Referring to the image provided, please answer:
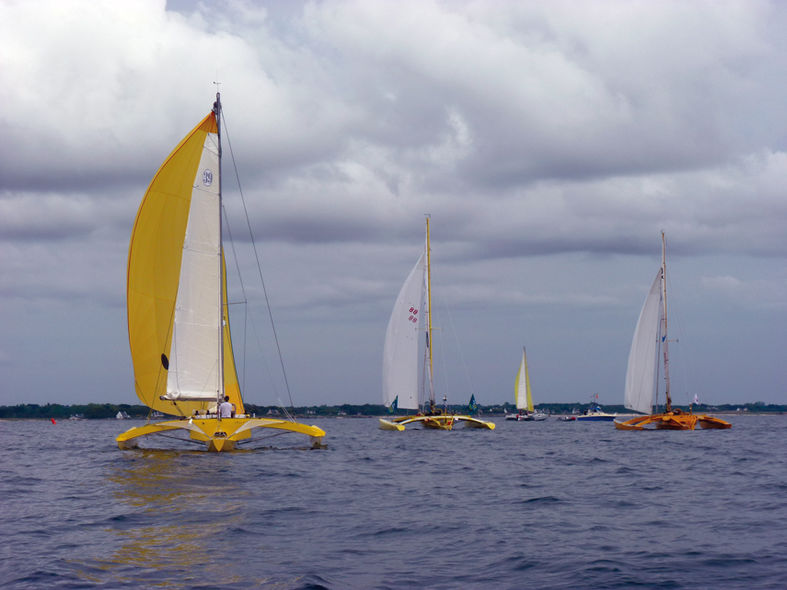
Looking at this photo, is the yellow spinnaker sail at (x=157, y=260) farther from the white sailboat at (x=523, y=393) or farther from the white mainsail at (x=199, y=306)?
the white sailboat at (x=523, y=393)

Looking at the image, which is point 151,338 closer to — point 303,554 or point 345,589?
point 303,554

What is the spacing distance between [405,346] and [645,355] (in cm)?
1723

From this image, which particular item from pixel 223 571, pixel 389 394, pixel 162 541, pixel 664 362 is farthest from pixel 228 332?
pixel 664 362

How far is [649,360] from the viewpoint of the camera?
5816 centimetres

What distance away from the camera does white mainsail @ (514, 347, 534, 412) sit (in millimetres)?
109125

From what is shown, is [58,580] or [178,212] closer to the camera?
[58,580]

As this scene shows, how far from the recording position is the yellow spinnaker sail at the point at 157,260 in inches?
1059

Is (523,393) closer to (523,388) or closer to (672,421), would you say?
(523,388)

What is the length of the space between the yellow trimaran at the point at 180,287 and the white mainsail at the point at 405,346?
29.0 metres

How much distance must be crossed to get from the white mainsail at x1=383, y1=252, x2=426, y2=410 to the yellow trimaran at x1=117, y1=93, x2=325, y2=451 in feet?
95.2

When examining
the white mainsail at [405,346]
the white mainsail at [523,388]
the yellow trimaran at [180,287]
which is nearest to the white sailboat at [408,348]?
the white mainsail at [405,346]

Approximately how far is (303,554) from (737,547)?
19.9 ft

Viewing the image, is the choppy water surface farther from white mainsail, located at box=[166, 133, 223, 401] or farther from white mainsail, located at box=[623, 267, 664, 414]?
white mainsail, located at box=[623, 267, 664, 414]

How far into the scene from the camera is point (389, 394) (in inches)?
2238
